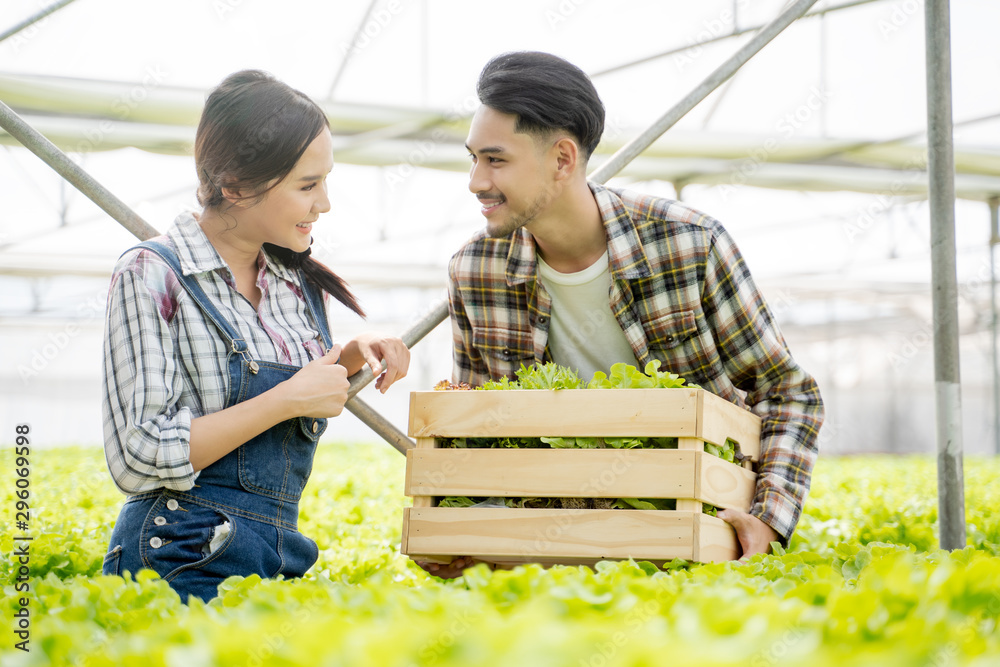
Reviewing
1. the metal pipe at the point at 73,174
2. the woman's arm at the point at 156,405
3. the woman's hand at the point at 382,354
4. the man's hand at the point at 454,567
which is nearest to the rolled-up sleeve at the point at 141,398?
the woman's arm at the point at 156,405

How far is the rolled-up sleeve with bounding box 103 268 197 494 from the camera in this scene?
1.77 metres

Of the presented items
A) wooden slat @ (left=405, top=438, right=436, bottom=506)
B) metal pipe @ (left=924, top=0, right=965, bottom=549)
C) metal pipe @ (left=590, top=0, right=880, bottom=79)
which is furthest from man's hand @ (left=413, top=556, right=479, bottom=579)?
metal pipe @ (left=590, top=0, right=880, bottom=79)

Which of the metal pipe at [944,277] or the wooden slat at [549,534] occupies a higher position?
the metal pipe at [944,277]

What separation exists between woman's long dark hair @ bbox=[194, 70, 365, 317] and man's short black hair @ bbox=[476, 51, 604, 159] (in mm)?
623

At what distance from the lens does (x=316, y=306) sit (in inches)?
93.1

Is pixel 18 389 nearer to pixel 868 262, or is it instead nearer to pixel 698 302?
pixel 868 262

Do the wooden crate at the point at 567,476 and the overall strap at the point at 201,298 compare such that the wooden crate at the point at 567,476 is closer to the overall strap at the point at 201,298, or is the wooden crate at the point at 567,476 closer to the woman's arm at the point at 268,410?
the woman's arm at the point at 268,410

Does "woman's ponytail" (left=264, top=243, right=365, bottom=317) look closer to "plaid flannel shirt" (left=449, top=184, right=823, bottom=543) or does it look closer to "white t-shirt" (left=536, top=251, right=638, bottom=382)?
"plaid flannel shirt" (left=449, top=184, right=823, bottom=543)

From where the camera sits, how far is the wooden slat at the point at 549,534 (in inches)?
71.9

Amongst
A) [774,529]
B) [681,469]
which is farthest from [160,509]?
[774,529]

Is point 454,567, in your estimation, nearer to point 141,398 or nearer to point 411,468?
point 411,468

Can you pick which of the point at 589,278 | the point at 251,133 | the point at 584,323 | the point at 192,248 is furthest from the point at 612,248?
the point at 192,248

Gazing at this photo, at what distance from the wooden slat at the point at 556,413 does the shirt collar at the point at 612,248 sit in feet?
2.10

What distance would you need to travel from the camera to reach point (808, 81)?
8.80m
